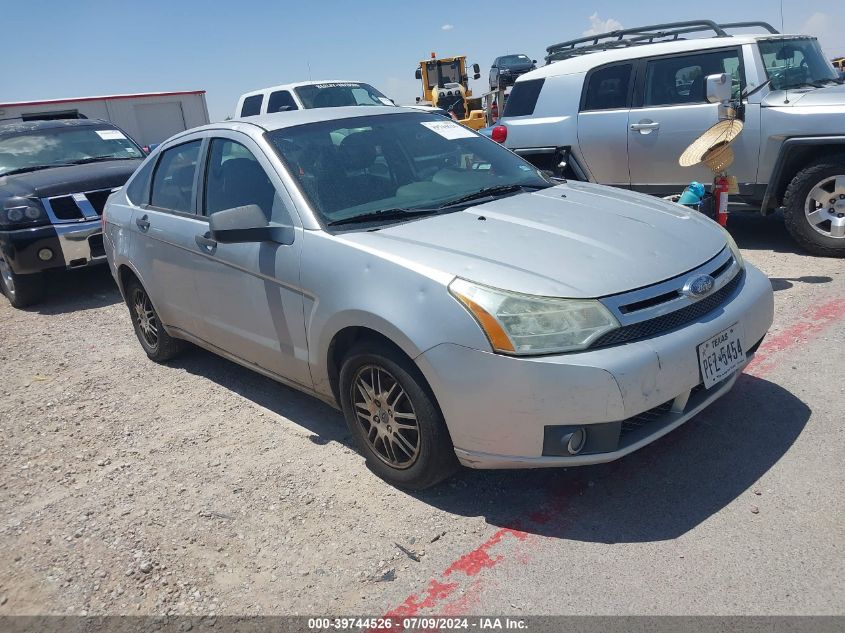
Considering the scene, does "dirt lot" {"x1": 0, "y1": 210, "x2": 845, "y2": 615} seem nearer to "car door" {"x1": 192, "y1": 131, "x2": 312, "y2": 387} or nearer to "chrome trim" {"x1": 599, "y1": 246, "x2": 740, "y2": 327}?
"car door" {"x1": 192, "y1": 131, "x2": 312, "y2": 387}

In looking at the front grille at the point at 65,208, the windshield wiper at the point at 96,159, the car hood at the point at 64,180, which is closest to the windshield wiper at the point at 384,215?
the front grille at the point at 65,208

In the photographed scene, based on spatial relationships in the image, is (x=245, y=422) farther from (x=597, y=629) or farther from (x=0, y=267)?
(x=0, y=267)

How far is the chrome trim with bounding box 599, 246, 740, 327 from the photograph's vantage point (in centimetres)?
265

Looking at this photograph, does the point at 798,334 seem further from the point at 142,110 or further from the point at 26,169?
the point at 142,110

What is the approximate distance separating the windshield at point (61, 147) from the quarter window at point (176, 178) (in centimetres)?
438

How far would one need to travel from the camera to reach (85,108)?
1781 cm

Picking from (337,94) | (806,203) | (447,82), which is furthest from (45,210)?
(447,82)

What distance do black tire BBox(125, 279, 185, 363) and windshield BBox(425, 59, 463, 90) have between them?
21.2m

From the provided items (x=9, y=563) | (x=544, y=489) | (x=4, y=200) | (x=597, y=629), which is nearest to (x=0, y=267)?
(x=4, y=200)

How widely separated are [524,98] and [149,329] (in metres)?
4.94

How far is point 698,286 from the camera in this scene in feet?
9.35

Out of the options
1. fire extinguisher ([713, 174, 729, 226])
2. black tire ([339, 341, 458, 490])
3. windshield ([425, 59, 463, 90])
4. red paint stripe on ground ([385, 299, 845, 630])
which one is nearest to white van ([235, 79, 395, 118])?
fire extinguisher ([713, 174, 729, 226])

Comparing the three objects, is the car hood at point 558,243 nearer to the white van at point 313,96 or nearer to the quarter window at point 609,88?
the quarter window at point 609,88

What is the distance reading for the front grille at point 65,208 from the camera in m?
7.14
